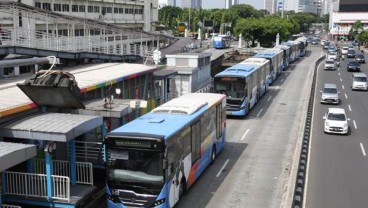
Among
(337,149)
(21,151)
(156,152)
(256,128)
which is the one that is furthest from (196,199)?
(256,128)

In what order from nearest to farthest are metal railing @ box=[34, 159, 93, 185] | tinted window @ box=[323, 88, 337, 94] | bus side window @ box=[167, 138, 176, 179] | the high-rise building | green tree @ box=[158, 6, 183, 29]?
1. bus side window @ box=[167, 138, 176, 179]
2. metal railing @ box=[34, 159, 93, 185]
3. tinted window @ box=[323, 88, 337, 94]
4. green tree @ box=[158, 6, 183, 29]
5. the high-rise building

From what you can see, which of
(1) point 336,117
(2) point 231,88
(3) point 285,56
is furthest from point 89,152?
(3) point 285,56

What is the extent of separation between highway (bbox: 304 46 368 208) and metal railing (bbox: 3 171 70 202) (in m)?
8.53

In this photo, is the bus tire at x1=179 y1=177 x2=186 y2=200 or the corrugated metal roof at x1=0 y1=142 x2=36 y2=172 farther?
the bus tire at x1=179 y1=177 x2=186 y2=200

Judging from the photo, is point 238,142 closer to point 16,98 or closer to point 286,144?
point 286,144

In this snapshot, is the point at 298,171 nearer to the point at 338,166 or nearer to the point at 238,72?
the point at 338,166

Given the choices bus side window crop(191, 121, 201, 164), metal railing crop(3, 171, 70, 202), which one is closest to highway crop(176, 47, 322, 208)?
bus side window crop(191, 121, 201, 164)

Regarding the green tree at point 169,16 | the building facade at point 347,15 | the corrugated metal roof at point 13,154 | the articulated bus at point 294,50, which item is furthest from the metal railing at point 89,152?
the building facade at point 347,15

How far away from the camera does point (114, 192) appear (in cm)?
1503

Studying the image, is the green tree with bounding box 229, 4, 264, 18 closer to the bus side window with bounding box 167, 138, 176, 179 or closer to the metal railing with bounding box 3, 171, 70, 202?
the bus side window with bounding box 167, 138, 176, 179

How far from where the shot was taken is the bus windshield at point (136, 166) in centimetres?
1480

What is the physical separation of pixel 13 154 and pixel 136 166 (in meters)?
3.85

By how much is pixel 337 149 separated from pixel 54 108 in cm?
1526

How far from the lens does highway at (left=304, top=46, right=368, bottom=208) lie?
17.7 metres
